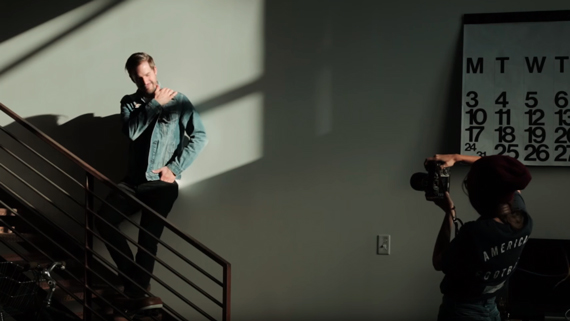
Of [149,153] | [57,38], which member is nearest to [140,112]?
[149,153]

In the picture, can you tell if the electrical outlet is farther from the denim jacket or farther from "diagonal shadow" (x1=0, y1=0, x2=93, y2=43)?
"diagonal shadow" (x1=0, y1=0, x2=93, y2=43)

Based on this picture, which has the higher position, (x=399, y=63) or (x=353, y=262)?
(x=399, y=63)

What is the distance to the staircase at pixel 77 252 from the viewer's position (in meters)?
2.88

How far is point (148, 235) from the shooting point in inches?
124

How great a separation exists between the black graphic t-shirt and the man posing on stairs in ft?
6.27

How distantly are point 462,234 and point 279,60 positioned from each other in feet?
6.83

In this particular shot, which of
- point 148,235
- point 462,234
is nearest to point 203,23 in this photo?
point 148,235

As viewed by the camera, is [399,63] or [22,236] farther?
[399,63]

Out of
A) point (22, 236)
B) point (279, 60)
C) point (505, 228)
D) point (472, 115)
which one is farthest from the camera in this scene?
point (279, 60)

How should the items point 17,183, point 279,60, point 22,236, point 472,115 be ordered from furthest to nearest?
point 17,183 → point 279,60 → point 472,115 → point 22,236

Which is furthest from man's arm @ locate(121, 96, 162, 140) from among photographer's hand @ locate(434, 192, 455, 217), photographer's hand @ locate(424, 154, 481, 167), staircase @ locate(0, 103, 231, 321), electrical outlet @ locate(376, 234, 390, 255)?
photographer's hand @ locate(434, 192, 455, 217)

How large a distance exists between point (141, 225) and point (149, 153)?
0.40 metres

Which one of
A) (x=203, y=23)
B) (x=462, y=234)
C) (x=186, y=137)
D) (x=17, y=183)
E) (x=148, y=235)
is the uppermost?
(x=203, y=23)

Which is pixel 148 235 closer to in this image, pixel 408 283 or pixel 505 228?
pixel 408 283
